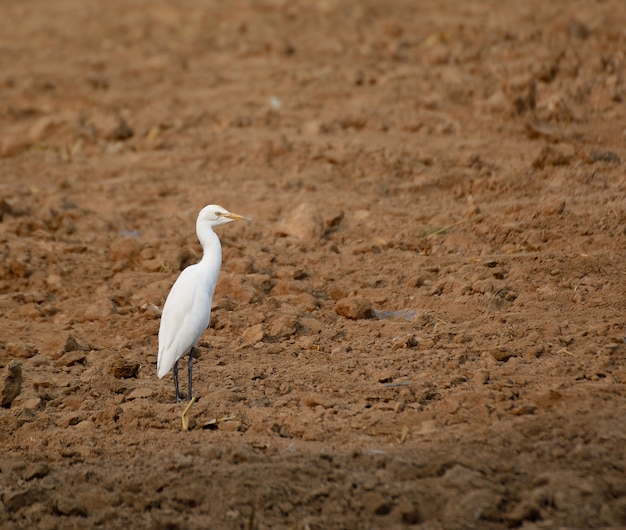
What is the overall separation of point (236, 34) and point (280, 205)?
18.5 feet

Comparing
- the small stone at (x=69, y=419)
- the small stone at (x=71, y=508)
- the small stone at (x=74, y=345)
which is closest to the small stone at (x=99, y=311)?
the small stone at (x=74, y=345)

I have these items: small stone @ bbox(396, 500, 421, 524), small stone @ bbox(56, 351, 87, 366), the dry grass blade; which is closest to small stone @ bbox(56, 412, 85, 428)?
the dry grass blade

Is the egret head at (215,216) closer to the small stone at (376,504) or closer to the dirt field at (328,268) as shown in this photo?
the dirt field at (328,268)

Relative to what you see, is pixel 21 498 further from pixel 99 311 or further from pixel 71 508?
pixel 99 311

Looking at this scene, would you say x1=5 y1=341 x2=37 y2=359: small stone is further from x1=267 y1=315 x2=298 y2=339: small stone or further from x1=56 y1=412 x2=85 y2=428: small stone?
x1=267 y1=315 x2=298 y2=339: small stone

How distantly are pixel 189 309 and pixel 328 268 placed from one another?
74.3 inches

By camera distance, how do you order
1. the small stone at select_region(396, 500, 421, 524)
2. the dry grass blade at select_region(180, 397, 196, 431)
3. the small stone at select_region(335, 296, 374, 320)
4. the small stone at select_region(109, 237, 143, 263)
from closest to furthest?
the small stone at select_region(396, 500, 421, 524) < the dry grass blade at select_region(180, 397, 196, 431) < the small stone at select_region(335, 296, 374, 320) < the small stone at select_region(109, 237, 143, 263)

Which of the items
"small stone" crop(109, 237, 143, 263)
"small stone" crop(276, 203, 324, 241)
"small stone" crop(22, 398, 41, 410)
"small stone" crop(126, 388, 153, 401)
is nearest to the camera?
"small stone" crop(22, 398, 41, 410)

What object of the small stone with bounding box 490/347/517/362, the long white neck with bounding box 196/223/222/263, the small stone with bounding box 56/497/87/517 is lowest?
the small stone with bounding box 56/497/87/517

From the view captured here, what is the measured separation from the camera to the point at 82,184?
9.77 metres

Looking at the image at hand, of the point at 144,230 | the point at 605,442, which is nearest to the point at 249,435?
the point at 605,442

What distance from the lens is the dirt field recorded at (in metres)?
4.57

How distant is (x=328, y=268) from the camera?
7.52 meters

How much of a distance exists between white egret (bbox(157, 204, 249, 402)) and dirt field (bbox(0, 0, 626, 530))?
267 mm
